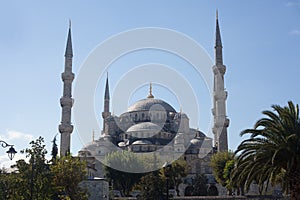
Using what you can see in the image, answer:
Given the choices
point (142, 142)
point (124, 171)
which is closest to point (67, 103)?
point (124, 171)

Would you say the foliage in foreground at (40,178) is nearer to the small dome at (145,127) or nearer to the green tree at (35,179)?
the green tree at (35,179)

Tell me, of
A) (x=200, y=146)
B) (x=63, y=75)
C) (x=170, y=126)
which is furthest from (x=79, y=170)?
(x=170, y=126)

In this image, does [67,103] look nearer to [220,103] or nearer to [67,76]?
[67,76]

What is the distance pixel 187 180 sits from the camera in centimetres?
5162

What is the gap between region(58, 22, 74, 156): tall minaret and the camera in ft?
146

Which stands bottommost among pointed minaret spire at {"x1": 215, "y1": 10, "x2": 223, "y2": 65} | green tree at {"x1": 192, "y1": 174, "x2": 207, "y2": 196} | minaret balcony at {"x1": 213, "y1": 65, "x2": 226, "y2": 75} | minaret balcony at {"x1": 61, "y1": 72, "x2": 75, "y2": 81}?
green tree at {"x1": 192, "y1": 174, "x2": 207, "y2": 196}

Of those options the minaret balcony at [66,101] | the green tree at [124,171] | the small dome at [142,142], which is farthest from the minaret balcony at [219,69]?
the minaret balcony at [66,101]

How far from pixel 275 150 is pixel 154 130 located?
136 ft

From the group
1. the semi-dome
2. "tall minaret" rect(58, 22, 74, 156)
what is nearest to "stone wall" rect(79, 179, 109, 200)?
"tall minaret" rect(58, 22, 74, 156)

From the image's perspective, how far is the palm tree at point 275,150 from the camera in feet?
51.1

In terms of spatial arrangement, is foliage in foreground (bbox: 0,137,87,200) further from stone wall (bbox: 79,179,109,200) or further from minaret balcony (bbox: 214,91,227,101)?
minaret balcony (bbox: 214,91,227,101)

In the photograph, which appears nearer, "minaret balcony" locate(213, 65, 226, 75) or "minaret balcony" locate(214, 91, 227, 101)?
"minaret balcony" locate(214, 91, 227, 101)

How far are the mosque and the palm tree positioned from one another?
2686cm

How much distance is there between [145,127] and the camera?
57.6m
